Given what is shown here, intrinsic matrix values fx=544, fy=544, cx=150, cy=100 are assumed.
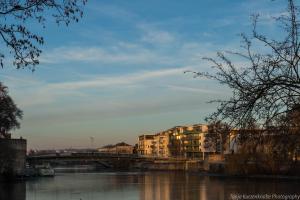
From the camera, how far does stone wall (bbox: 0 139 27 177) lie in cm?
6262

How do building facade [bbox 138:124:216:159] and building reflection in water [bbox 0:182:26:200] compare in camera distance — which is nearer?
building reflection in water [bbox 0:182:26:200]

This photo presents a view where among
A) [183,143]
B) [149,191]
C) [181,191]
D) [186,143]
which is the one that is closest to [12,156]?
[149,191]

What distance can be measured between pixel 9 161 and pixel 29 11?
59870 mm

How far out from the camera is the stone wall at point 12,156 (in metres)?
Result: 62.6

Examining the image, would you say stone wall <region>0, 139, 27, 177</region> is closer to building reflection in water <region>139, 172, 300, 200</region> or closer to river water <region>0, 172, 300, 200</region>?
river water <region>0, 172, 300, 200</region>

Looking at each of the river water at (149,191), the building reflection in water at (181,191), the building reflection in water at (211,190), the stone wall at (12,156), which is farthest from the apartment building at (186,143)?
the building reflection in water at (181,191)

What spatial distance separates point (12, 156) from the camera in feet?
218

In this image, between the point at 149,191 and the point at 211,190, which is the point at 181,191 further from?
the point at 149,191

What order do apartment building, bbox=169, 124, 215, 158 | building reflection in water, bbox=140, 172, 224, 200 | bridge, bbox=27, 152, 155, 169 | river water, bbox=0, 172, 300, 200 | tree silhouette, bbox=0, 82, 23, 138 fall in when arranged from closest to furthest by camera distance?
river water, bbox=0, 172, 300, 200 → building reflection in water, bbox=140, 172, 224, 200 → tree silhouette, bbox=0, 82, 23, 138 → bridge, bbox=27, 152, 155, 169 → apartment building, bbox=169, 124, 215, 158

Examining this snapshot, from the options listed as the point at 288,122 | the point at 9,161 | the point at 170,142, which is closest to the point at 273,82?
the point at 288,122

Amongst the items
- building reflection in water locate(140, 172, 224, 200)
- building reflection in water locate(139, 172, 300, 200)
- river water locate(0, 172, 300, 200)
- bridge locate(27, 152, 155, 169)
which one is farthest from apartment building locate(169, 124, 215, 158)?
building reflection in water locate(140, 172, 224, 200)

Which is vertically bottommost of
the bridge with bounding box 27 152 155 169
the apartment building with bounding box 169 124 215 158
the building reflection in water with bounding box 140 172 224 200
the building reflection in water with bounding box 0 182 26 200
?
the building reflection in water with bounding box 140 172 224 200

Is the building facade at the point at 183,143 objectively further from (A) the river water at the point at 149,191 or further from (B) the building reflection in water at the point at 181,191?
(B) the building reflection in water at the point at 181,191

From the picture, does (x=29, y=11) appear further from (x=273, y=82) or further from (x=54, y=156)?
(x=54, y=156)
